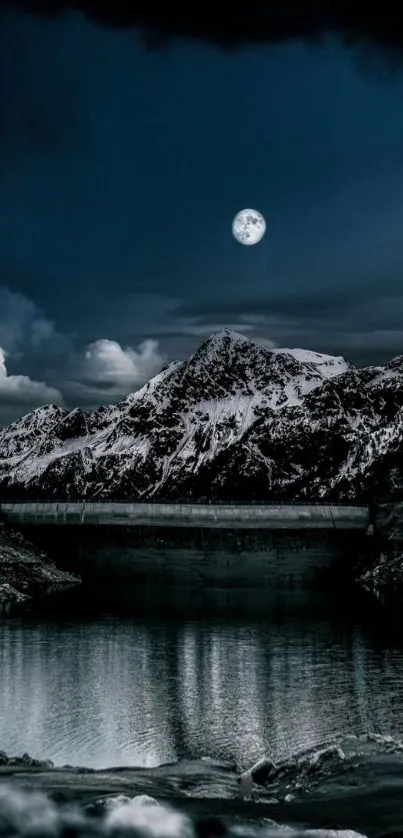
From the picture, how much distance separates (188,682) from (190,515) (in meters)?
71.8

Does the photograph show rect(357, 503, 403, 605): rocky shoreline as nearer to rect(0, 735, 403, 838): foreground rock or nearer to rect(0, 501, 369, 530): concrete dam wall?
rect(0, 501, 369, 530): concrete dam wall

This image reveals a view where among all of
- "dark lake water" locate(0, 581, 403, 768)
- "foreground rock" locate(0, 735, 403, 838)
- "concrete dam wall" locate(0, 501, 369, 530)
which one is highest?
"concrete dam wall" locate(0, 501, 369, 530)

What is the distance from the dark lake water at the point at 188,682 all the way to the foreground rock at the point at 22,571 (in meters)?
8.24

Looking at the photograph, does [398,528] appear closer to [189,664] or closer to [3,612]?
[3,612]

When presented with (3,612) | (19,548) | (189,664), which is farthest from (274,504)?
(189,664)

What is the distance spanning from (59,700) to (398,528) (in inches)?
3106

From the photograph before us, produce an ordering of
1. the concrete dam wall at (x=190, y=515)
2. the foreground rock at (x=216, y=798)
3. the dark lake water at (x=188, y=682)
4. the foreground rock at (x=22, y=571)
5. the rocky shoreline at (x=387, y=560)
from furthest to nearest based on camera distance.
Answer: the concrete dam wall at (x=190, y=515) < the rocky shoreline at (x=387, y=560) < the foreground rock at (x=22, y=571) < the dark lake water at (x=188, y=682) < the foreground rock at (x=216, y=798)

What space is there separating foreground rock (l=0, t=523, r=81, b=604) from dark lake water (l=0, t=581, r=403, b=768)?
27.0 feet

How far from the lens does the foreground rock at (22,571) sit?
87600 millimetres

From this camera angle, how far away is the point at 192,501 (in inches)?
4852

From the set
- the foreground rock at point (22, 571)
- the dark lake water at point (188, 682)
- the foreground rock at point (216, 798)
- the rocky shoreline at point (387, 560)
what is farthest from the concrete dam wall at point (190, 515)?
the foreground rock at point (216, 798)

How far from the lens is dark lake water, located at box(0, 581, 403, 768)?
114 ft

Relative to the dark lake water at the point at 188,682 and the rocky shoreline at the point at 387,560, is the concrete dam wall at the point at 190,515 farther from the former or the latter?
the dark lake water at the point at 188,682

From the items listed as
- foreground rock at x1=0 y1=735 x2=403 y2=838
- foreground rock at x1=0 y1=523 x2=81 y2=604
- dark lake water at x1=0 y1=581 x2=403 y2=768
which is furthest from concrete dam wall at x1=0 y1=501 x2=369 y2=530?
foreground rock at x1=0 y1=735 x2=403 y2=838
